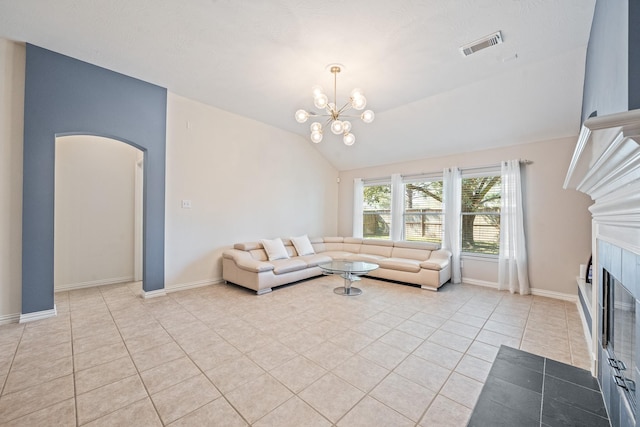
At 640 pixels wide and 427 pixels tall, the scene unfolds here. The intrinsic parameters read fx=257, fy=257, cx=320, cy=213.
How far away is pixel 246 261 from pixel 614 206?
→ 13.3ft

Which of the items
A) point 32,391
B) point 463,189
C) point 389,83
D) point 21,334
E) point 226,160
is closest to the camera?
point 32,391

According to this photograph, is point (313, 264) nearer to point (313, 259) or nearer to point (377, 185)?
point (313, 259)

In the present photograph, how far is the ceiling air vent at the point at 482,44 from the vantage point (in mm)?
2629

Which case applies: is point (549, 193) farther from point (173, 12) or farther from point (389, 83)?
point (173, 12)

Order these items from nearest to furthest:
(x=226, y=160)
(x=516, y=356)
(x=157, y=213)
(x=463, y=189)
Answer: (x=516, y=356) → (x=157, y=213) → (x=226, y=160) → (x=463, y=189)

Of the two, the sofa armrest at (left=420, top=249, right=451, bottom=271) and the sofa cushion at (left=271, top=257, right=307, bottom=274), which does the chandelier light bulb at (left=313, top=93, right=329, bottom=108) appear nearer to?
the sofa cushion at (left=271, top=257, right=307, bottom=274)

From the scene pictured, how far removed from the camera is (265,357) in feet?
7.39

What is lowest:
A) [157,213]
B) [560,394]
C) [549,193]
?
[560,394]

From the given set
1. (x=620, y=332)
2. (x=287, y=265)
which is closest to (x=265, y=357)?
(x=287, y=265)

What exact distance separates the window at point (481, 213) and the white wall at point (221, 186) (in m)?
3.44

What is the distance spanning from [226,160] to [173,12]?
2.53m

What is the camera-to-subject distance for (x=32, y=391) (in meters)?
1.79

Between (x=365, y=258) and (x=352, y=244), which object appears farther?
(x=352, y=244)

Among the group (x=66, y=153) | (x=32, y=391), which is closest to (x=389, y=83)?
(x=32, y=391)
